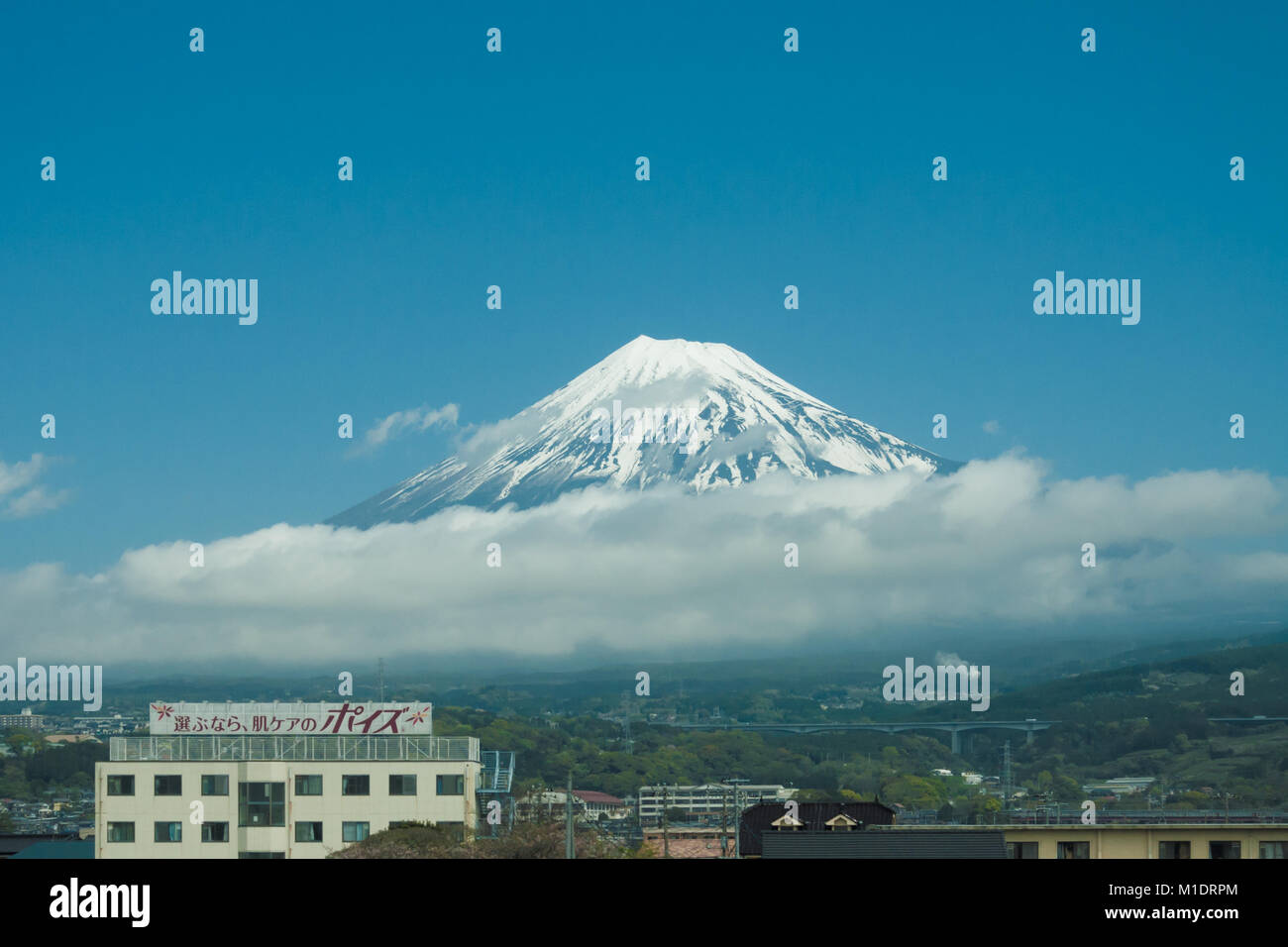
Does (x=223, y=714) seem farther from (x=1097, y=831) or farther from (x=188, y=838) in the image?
(x=1097, y=831)

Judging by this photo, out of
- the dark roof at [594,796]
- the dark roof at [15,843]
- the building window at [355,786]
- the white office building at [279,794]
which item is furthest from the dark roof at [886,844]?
the dark roof at [594,796]

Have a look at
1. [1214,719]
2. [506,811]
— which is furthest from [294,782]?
[1214,719]

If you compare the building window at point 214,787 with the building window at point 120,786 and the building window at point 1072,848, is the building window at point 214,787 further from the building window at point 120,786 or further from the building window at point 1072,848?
the building window at point 1072,848

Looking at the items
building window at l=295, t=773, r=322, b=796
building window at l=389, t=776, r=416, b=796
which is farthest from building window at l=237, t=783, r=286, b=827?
building window at l=389, t=776, r=416, b=796

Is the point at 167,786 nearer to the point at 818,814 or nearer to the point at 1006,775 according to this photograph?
the point at 818,814

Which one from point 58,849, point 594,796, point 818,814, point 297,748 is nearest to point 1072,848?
point 818,814
